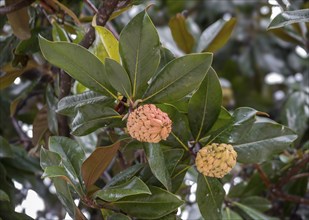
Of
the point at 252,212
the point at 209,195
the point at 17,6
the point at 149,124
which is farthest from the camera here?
the point at 252,212

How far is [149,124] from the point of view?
2.28 ft

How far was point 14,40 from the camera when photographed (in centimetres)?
104

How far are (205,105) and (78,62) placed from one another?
0.17 meters

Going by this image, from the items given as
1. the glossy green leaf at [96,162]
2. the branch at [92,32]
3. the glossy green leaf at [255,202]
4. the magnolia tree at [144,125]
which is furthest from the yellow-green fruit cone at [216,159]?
the glossy green leaf at [255,202]

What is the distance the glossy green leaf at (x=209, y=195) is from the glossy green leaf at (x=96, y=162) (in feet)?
0.41

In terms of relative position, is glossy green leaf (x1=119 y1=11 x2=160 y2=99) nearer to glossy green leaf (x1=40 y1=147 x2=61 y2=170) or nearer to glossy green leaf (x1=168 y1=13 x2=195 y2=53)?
glossy green leaf (x1=40 y1=147 x2=61 y2=170)

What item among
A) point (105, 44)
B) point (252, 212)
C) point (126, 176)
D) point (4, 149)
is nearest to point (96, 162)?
point (126, 176)

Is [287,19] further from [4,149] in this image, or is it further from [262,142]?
[4,149]

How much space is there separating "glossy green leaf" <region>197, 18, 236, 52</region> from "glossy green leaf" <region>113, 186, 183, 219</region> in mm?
446

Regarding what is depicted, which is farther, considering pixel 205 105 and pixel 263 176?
pixel 263 176

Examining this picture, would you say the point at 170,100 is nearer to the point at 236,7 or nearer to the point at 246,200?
the point at 246,200

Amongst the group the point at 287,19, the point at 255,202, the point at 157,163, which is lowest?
the point at 255,202

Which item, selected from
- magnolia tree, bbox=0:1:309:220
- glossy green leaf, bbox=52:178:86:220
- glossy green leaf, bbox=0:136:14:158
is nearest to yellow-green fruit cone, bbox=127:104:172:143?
magnolia tree, bbox=0:1:309:220

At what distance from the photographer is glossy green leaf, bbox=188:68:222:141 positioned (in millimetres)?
773
